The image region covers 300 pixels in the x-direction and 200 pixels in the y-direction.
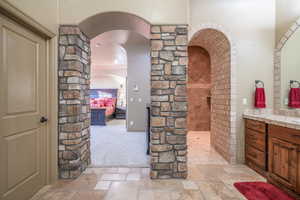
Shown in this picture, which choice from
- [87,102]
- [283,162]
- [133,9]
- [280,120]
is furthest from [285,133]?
[87,102]

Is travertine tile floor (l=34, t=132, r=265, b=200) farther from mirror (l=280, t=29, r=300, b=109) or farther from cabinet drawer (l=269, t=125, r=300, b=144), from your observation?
mirror (l=280, t=29, r=300, b=109)

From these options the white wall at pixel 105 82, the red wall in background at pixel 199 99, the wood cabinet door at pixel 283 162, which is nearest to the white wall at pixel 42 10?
the wood cabinet door at pixel 283 162

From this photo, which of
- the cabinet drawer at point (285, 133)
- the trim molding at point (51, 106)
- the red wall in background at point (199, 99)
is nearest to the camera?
the cabinet drawer at point (285, 133)

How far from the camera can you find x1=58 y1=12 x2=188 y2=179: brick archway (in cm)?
219

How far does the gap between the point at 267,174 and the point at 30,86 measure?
11.3 ft

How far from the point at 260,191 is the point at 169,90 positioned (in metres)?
1.78

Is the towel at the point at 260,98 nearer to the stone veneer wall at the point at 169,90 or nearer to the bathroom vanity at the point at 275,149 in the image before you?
the bathroom vanity at the point at 275,149

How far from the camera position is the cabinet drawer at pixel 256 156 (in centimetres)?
234

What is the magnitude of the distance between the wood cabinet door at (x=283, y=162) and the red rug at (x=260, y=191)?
125mm

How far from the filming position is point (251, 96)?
9.29 feet

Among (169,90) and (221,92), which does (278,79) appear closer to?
(221,92)

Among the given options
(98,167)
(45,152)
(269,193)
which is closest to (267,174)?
(269,193)

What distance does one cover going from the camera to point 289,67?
108 inches

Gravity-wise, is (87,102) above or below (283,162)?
above
